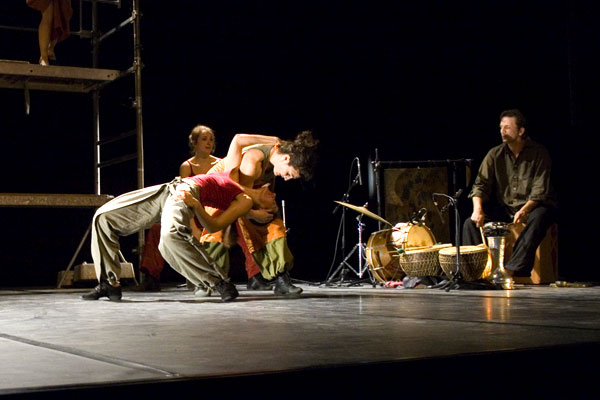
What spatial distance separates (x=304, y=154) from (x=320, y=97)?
11.0ft

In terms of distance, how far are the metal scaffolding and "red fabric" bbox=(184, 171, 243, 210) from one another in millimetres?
1715

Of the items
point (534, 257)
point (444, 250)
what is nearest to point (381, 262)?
point (444, 250)

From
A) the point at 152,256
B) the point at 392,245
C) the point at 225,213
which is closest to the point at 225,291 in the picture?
the point at 225,213

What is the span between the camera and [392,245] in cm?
622

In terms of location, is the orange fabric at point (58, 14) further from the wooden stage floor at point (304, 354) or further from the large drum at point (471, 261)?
the wooden stage floor at point (304, 354)

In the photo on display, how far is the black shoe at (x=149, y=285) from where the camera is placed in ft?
18.1

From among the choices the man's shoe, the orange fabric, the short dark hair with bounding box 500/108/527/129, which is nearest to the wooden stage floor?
the man's shoe

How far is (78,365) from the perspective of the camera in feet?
5.90

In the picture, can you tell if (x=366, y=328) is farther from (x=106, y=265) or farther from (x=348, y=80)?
(x=348, y=80)

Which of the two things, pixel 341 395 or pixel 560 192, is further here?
pixel 560 192

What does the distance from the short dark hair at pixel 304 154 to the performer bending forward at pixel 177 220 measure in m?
0.30

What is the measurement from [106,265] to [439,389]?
111 inches

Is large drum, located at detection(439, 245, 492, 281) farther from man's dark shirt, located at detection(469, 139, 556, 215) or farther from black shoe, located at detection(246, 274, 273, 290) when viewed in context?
black shoe, located at detection(246, 274, 273, 290)

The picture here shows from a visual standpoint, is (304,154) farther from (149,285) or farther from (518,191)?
(518,191)
